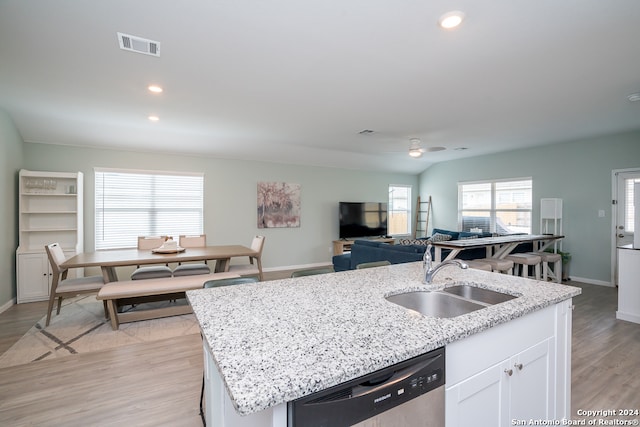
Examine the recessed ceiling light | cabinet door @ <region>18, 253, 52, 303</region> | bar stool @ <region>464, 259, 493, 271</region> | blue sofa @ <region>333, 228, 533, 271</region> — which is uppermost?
the recessed ceiling light

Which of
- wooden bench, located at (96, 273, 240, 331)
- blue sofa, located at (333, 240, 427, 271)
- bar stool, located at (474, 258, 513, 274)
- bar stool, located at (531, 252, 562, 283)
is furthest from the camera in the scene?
bar stool, located at (531, 252, 562, 283)

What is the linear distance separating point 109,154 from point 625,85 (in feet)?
22.4

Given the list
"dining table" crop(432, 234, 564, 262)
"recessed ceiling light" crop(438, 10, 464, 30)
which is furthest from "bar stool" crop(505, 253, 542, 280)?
"recessed ceiling light" crop(438, 10, 464, 30)

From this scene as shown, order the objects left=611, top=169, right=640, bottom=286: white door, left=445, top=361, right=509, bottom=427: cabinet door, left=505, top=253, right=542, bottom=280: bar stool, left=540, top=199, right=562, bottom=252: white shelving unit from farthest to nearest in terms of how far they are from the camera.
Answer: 1. left=540, top=199, right=562, bottom=252: white shelving unit
2. left=611, top=169, right=640, bottom=286: white door
3. left=505, top=253, right=542, bottom=280: bar stool
4. left=445, top=361, right=509, bottom=427: cabinet door

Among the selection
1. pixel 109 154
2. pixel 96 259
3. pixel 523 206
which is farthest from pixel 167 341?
pixel 523 206

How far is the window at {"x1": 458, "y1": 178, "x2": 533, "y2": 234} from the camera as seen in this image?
6.38 m

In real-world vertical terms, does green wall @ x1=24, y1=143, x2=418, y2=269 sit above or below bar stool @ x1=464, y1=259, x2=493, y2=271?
above

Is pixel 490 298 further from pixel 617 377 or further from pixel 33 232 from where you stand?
pixel 33 232

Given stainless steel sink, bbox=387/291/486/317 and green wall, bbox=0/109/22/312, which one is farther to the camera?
green wall, bbox=0/109/22/312

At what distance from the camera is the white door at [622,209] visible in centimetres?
496

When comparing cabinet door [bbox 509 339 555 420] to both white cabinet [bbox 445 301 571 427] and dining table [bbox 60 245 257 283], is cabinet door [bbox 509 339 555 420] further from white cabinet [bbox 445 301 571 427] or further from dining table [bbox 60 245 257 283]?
dining table [bbox 60 245 257 283]

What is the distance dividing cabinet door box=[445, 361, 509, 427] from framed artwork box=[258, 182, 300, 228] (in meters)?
5.43

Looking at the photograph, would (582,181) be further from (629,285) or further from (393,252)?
(393,252)

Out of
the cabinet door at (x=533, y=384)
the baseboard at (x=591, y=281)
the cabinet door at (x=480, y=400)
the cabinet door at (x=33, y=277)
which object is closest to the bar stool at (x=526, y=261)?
the baseboard at (x=591, y=281)
